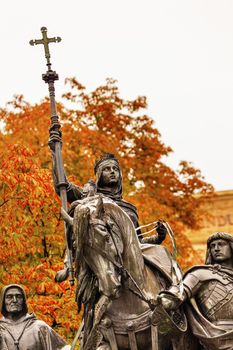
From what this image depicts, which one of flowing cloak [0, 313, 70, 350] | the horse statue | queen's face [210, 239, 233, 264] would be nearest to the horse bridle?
the horse statue

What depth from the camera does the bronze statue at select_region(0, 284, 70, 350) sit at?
65.9ft

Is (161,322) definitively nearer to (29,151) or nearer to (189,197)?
(29,151)

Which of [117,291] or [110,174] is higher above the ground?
[110,174]

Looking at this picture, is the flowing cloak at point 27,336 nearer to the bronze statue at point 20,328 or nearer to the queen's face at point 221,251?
the bronze statue at point 20,328

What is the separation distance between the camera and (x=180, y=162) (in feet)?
165

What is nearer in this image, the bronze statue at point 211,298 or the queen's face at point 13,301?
the bronze statue at point 211,298

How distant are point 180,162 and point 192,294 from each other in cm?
3177

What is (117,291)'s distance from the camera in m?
17.8

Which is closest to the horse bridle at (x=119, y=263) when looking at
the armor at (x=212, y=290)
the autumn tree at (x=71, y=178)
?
the armor at (x=212, y=290)

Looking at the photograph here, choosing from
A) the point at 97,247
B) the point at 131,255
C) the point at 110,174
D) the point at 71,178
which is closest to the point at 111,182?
the point at 110,174

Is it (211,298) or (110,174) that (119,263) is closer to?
(211,298)

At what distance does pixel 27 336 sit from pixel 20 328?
16 centimetres

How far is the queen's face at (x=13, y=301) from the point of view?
20219 mm

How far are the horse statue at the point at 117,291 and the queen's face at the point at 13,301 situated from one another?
1953 mm
